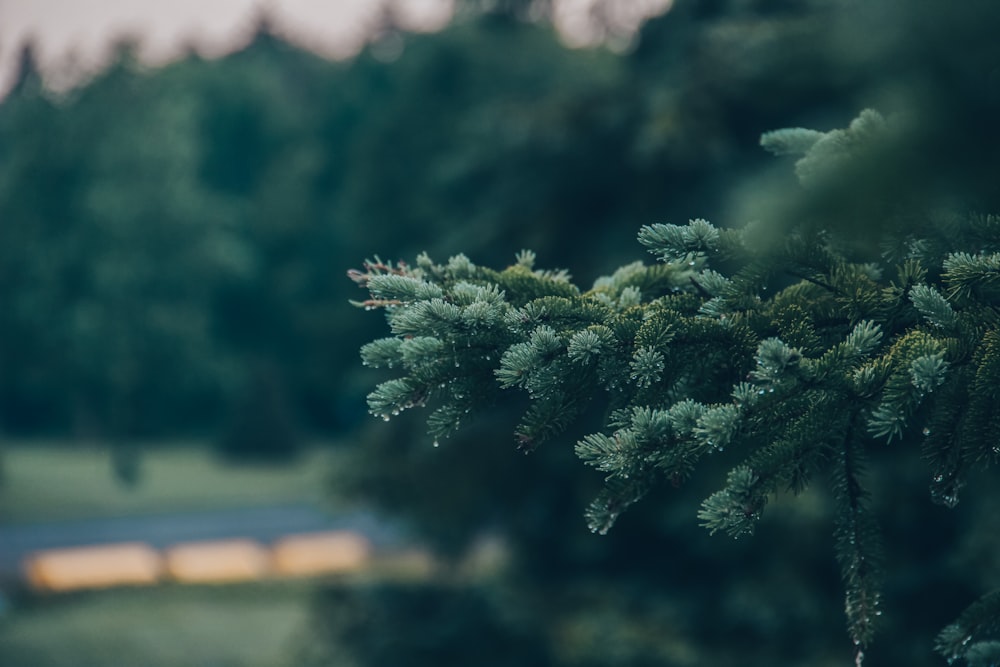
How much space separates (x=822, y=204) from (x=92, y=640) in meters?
13.8

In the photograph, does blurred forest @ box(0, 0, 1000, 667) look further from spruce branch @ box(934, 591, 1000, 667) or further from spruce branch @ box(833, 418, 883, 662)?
spruce branch @ box(934, 591, 1000, 667)

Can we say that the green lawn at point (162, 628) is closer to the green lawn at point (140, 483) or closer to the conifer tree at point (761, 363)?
the green lawn at point (140, 483)

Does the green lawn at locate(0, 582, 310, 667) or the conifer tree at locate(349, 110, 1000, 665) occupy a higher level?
the green lawn at locate(0, 582, 310, 667)

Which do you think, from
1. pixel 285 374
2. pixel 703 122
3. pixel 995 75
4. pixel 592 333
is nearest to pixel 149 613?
pixel 703 122

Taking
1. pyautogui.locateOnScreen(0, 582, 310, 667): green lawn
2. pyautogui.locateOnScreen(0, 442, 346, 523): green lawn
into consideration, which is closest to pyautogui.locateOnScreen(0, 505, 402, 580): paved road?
pyautogui.locateOnScreen(0, 442, 346, 523): green lawn

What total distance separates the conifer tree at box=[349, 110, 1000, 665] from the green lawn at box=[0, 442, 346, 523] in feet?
60.0

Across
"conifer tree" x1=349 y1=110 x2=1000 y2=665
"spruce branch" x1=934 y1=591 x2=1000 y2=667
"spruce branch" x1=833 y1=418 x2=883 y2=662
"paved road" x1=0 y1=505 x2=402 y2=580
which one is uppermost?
"paved road" x1=0 y1=505 x2=402 y2=580

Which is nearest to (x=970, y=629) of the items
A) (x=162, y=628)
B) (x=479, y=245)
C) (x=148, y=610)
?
(x=479, y=245)

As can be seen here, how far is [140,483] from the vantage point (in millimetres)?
23625

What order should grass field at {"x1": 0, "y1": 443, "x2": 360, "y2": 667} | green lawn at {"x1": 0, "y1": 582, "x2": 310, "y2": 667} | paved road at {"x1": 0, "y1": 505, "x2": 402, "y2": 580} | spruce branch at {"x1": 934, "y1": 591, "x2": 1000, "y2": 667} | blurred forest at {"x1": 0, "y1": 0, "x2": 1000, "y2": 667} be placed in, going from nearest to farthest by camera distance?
spruce branch at {"x1": 934, "y1": 591, "x2": 1000, "y2": 667} → blurred forest at {"x1": 0, "y1": 0, "x2": 1000, "y2": 667} → green lawn at {"x1": 0, "y1": 582, "x2": 310, "y2": 667} → grass field at {"x1": 0, "y1": 443, "x2": 360, "y2": 667} → paved road at {"x1": 0, "y1": 505, "x2": 402, "y2": 580}

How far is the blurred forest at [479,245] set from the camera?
635cm

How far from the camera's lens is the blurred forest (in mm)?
6348

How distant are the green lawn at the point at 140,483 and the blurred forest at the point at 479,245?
3.39 feet

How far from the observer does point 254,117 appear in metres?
36.4
